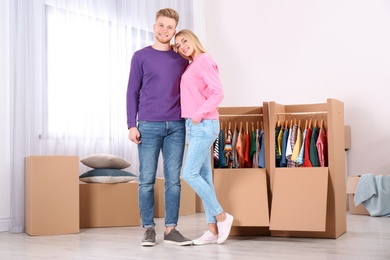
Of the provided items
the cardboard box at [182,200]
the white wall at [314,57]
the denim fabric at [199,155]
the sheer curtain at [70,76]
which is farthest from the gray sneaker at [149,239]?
the white wall at [314,57]

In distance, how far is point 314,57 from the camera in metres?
5.54

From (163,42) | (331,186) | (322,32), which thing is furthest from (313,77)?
(163,42)

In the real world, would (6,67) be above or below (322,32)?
below

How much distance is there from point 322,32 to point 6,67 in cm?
310

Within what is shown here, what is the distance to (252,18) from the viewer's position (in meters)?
5.97

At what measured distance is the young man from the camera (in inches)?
120

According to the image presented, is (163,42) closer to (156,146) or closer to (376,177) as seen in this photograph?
(156,146)

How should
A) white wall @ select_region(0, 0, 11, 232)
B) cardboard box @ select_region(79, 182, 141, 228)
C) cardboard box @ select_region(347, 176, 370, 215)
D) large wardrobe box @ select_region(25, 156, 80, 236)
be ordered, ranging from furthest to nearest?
1. cardboard box @ select_region(347, 176, 370, 215)
2. cardboard box @ select_region(79, 182, 141, 228)
3. white wall @ select_region(0, 0, 11, 232)
4. large wardrobe box @ select_region(25, 156, 80, 236)

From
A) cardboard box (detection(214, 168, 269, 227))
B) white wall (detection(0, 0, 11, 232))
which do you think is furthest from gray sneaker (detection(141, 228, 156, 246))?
white wall (detection(0, 0, 11, 232))

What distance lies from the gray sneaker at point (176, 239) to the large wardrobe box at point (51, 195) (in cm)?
96

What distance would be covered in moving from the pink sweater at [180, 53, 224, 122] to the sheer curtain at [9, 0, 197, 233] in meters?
1.53

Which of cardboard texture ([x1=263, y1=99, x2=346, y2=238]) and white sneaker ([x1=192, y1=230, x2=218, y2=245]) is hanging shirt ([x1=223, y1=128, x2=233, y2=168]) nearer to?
cardboard texture ([x1=263, y1=99, x2=346, y2=238])

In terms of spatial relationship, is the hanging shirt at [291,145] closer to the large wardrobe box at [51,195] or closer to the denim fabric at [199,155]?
the denim fabric at [199,155]

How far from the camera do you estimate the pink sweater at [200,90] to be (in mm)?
2947
